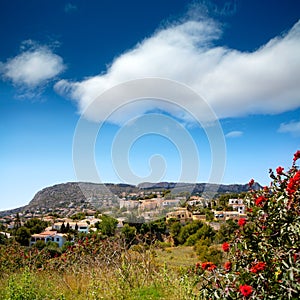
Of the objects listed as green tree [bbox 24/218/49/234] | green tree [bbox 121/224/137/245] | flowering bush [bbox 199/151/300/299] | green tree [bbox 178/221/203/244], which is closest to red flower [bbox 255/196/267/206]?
flowering bush [bbox 199/151/300/299]

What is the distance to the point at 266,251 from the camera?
2.78 metres

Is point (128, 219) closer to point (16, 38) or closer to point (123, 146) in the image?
point (123, 146)

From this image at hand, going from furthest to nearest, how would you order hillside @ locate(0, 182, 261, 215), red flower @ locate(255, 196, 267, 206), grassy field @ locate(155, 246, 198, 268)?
hillside @ locate(0, 182, 261, 215) → grassy field @ locate(155, 246, 198, 268) → red flower @ locate(255, 196, 267, 206)

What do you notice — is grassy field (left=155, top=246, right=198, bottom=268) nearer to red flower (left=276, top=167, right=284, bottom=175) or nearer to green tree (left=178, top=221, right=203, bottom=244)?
red flower (left=276, top=167, right=284, bottom=175)

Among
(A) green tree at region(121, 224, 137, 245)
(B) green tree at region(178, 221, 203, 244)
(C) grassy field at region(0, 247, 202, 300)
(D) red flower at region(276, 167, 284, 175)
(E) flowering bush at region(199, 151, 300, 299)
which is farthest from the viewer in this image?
(B) green tree at region(178, 221, 203, 244)

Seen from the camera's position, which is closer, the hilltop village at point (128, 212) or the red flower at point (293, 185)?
the red flower at point (293, 185)

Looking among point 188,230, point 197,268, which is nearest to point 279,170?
point 197,268

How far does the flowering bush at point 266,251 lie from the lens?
8.01 ft

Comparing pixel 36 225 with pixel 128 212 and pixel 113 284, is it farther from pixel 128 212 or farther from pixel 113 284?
pixel 113 284

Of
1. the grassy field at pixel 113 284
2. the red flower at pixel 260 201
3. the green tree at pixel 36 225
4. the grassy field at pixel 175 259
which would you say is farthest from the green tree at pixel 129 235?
the green tree at pixel 36 225

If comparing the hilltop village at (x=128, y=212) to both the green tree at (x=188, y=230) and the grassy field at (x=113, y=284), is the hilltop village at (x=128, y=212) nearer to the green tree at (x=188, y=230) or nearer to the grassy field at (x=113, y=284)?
the green tree at (x=188, y=230)

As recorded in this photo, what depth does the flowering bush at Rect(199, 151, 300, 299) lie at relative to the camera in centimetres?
244

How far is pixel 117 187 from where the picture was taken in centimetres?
1405

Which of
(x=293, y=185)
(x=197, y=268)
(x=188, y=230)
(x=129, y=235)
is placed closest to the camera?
(x=293, y=185)
